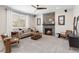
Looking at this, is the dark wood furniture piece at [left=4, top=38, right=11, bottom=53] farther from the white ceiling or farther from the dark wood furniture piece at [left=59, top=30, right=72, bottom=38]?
the dark wood furniture piece at [left=59, top=30, right=72, bottom=38]

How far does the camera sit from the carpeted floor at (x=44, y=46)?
229cm

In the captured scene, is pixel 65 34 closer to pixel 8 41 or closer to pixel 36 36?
pixel 36 36

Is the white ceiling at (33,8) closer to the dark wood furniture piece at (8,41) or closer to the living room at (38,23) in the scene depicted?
the living room at (38,23)

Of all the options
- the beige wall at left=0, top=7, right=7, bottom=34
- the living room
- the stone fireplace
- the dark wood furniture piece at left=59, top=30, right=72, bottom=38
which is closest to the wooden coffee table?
the living room

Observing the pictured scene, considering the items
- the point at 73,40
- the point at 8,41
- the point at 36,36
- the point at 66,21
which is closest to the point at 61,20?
the point at 66,21

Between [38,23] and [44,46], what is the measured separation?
1.81 ft

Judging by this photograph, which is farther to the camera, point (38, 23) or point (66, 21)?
point (38, 23)

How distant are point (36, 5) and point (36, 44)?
0.87m

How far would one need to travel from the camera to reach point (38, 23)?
8.05ft

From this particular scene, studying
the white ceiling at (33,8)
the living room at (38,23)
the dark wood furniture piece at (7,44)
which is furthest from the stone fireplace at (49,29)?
the dark wood furniture piece at (7,44)

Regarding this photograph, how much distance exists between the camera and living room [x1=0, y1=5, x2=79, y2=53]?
2248 mm

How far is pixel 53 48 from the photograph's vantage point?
2.30 meters

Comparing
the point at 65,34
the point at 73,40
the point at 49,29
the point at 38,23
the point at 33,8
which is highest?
the point at 33,8

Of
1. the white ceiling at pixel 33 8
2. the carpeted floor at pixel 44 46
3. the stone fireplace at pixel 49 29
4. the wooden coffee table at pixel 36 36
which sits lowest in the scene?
the carpeted floor at pixel 44 46
